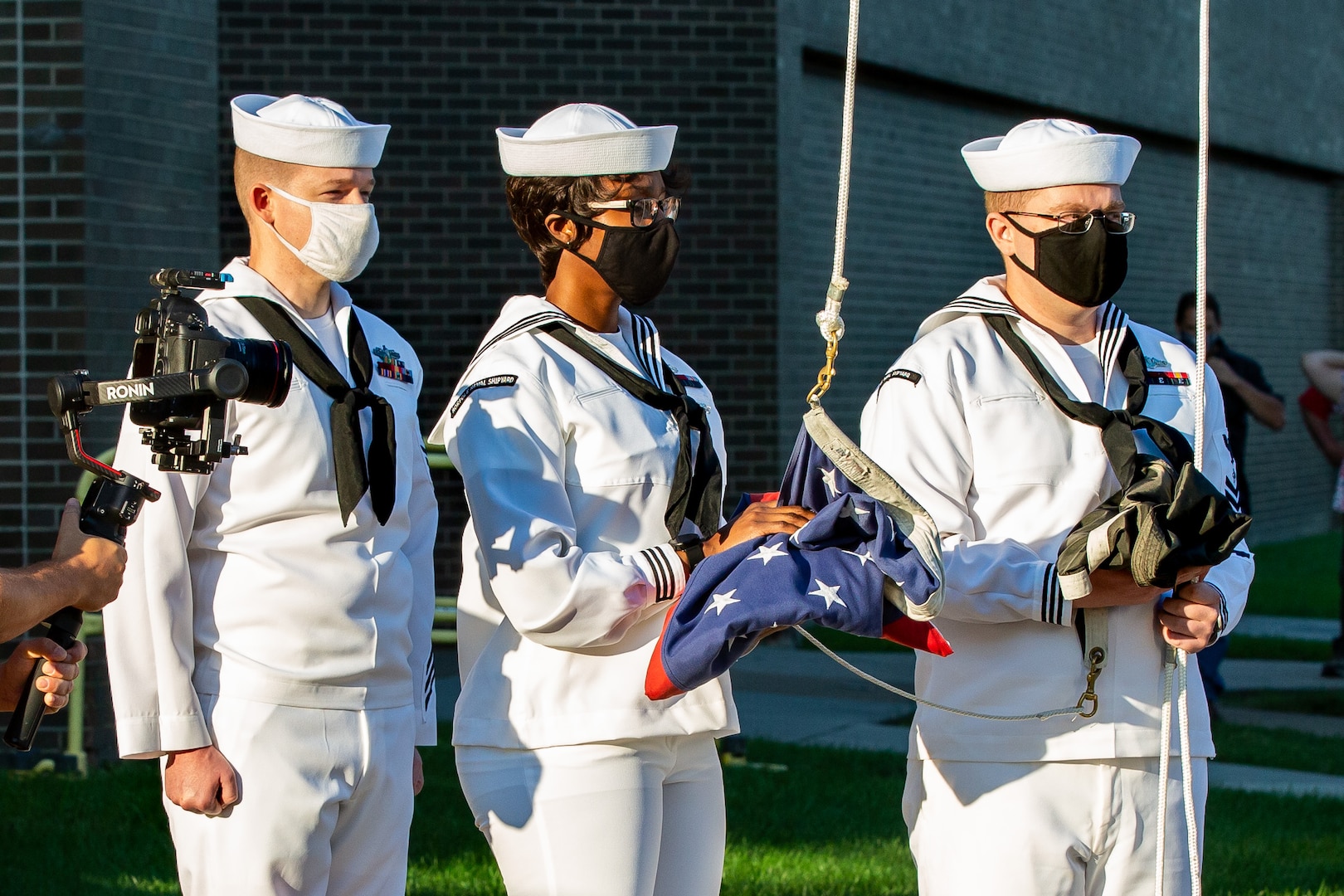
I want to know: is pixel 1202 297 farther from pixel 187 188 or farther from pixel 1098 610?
pixel 187 188

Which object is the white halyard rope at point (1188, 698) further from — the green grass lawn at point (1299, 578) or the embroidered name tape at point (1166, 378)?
the green grass lawn at point (1299, 578)

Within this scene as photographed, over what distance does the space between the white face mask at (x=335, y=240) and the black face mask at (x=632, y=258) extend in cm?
45

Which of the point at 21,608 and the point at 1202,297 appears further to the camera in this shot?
the point at 1202,297

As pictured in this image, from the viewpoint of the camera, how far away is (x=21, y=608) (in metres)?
2.59

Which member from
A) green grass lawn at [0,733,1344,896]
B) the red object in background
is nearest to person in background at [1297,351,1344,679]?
the red object in background

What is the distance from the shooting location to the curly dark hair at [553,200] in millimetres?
3422

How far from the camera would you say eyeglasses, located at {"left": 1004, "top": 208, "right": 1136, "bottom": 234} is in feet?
11.1

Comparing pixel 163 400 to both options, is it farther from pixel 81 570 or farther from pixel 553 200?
pixel 553 200

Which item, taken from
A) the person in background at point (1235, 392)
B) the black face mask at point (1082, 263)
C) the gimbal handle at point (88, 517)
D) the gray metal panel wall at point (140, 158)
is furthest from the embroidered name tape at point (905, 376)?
the person in background at point (1235, 392)

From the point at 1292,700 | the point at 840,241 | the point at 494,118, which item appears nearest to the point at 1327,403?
the point at 1292,700

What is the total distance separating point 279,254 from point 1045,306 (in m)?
1.63

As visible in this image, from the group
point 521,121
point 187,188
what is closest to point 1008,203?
point 187,188

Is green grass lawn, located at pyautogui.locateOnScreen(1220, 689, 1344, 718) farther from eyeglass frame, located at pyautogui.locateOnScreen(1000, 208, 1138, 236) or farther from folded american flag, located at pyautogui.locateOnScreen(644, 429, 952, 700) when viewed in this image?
folded american flag, located at pyautogui.locateOnScreen(644, 429, 952, 700)

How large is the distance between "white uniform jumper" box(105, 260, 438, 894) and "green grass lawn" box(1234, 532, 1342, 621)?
1162 cm
